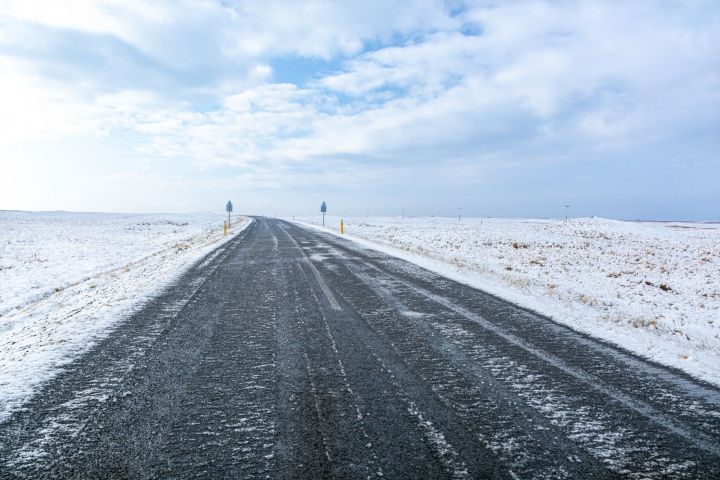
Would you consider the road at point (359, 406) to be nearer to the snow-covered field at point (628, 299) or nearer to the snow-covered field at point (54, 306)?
the snow-covered field at point (54, 306)

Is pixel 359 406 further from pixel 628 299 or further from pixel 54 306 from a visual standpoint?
pixel 628 299

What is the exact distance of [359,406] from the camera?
335 centimetres

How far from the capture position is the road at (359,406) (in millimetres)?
2568

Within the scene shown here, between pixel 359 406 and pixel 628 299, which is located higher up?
pixel 359 406

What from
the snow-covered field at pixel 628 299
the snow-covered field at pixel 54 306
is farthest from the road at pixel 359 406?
the snow-covered field at pixel 628 299

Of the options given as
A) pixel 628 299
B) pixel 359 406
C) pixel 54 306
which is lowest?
pixel 54 306

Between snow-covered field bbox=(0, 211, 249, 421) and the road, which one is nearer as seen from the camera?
the road

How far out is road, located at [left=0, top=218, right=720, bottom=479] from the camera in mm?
2568

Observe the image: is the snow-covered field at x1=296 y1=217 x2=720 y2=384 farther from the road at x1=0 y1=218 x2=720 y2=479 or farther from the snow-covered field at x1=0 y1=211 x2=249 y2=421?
the snow-covered field at x1=0 y1=211 x2=249 y2=421

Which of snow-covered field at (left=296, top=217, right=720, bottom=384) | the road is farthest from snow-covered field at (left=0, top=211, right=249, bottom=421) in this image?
snow-covered field at (left=296, top=217, right=720, bottom=384)

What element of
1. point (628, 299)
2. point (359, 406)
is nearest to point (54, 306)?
point (359, 406)

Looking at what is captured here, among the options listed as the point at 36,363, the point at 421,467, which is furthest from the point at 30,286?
the point at 421,467

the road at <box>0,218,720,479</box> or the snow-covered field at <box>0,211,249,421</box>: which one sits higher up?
the road at <box>0,218,720,479</box>

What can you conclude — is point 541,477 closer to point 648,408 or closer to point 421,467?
point 421,467
